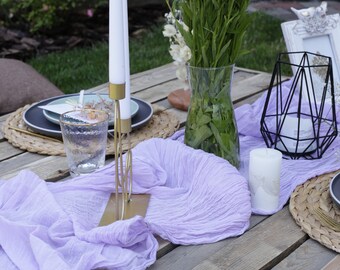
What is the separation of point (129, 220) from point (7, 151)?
22.8 inches

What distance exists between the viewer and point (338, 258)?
1.05 metres

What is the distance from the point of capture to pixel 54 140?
1521 millimetres

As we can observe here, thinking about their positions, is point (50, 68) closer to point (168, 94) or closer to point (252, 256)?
point (168, 94)

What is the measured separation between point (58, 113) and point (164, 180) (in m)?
0.42

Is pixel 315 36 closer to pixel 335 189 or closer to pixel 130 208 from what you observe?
pixel 335 189

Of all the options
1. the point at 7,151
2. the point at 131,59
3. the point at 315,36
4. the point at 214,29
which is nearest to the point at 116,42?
the point at 214,29

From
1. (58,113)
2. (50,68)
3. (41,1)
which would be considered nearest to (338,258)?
(58,113)

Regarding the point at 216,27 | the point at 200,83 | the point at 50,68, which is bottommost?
the point at 50,68

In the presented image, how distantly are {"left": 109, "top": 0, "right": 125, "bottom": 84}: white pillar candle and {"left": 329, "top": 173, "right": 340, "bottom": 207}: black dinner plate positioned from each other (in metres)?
0.46

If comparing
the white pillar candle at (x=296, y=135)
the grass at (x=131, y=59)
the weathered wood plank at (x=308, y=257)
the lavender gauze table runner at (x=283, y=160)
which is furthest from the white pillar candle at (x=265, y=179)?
the grass at (x=131, y=59)

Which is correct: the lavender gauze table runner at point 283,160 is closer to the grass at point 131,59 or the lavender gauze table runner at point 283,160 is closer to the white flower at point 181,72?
the white flower at point 181,72

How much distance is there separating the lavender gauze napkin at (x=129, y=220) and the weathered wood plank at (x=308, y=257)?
0.36 ft

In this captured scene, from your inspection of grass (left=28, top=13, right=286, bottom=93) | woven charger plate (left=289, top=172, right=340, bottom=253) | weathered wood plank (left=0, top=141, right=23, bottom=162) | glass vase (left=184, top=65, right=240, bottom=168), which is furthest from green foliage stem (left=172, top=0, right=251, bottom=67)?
grass (left=28, top=13, right=286, bottom=93)

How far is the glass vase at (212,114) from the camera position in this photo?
49.1 inches
